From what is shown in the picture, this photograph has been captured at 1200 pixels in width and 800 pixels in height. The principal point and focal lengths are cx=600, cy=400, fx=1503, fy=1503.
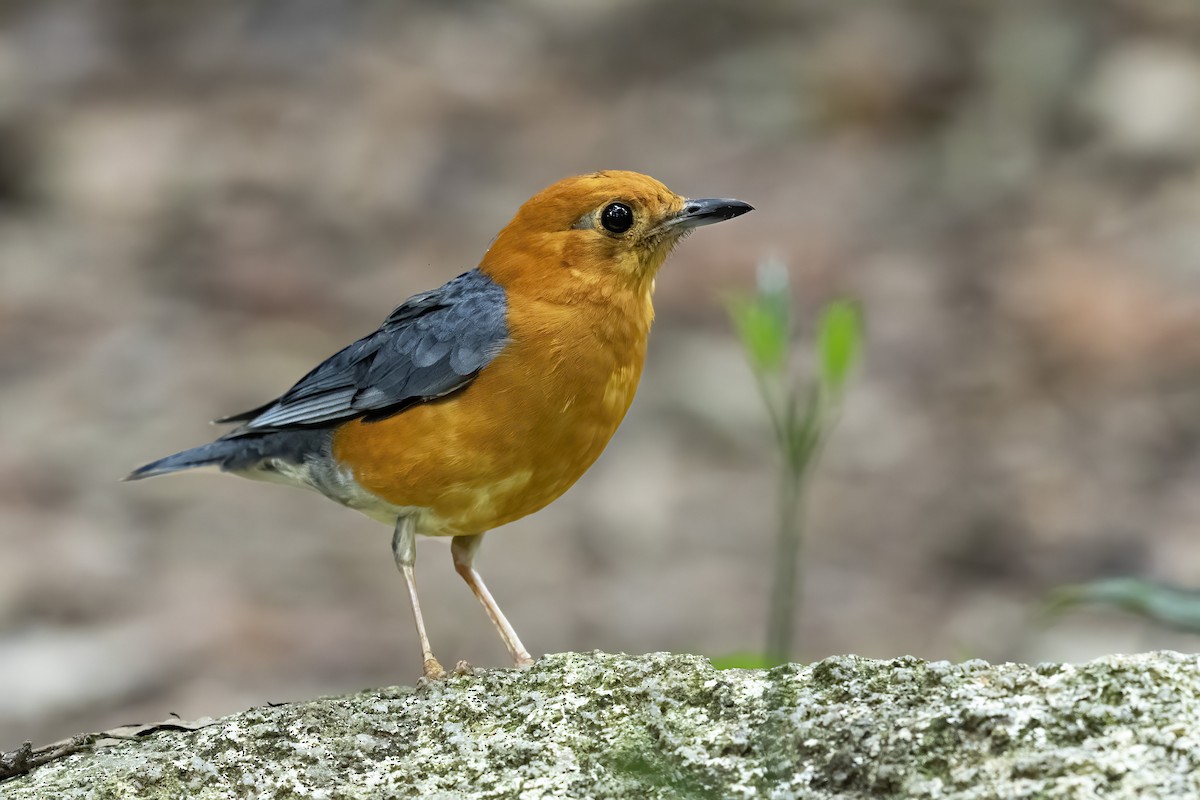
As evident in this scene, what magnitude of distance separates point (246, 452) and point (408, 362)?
2.99 feet

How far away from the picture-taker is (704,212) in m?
4.60

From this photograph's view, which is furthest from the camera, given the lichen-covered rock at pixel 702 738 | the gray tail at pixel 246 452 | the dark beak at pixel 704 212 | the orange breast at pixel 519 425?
the gray tail at pixel 246 452

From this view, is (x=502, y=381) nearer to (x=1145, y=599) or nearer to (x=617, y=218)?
(x=617, y=218)

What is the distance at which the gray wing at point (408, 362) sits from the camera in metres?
4.60

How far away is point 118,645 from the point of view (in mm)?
7352

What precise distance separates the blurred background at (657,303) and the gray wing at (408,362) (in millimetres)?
2228

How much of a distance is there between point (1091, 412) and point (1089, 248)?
152 centimetres

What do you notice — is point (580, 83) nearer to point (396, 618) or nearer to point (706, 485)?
point (706, 485)

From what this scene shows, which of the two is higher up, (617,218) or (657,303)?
(657,303)

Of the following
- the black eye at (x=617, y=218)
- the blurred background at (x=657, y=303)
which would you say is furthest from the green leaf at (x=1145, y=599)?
the blurred background at (x=657, y=303)

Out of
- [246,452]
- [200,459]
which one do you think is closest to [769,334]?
[246,452]

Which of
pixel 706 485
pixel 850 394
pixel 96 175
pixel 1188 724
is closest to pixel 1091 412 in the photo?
pixel 850 394

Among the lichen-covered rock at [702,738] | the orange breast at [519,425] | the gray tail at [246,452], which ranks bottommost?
the lichen-covered rock at [702,738]

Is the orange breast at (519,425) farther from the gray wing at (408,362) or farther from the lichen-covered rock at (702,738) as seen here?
the lichen-covered rock at (702,738)
